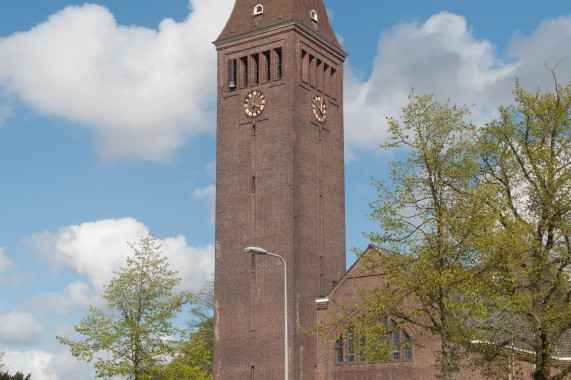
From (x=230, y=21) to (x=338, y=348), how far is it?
23600 millimetres

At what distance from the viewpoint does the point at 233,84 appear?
54.9 m

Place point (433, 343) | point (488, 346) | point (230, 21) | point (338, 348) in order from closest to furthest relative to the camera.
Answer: point (488, 346), point (433, 343), point (338, 348), point (230, 21)

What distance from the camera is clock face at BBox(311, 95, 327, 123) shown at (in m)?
54.4

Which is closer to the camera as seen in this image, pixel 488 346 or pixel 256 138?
pixel 488 346

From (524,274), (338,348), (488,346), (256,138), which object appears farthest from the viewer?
(256,138)

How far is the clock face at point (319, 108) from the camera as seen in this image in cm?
5438

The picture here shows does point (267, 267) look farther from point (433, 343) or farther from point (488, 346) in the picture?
point (488, 346)

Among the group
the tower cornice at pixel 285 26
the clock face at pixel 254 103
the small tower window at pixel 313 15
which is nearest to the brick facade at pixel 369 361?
the clock face at pixel 254 103

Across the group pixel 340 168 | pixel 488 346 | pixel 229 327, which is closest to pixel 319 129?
pixel 340 168

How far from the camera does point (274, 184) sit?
5144cm

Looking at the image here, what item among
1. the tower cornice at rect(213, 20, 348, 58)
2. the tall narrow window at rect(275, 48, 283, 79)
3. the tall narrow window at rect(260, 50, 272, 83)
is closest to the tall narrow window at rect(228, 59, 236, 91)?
the tower cornice at rect(213, 20, 348, 58)

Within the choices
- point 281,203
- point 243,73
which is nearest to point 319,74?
point 243,73

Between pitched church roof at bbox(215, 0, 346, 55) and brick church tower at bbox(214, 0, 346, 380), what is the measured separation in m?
0.09

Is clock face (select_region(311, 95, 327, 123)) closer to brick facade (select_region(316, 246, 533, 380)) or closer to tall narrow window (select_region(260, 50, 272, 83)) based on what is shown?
tall narrow window (select_region(260, 50, 272, 83))
